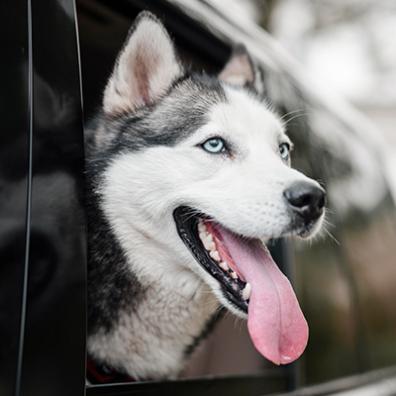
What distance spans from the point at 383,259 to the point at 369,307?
529 millimetres

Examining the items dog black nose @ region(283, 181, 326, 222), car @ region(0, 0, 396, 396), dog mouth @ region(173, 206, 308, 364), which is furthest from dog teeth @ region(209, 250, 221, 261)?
car @ region(0, 0, 396, 396)

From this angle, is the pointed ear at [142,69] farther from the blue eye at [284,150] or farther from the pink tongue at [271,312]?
the pink tongue at [271,312]

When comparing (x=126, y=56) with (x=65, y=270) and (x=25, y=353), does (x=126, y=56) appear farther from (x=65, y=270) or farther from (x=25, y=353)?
(x=25, y=353)

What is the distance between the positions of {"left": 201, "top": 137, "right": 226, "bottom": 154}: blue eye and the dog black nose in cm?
36

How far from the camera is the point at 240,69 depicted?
3021mm

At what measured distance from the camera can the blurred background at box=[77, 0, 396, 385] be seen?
2643 mm

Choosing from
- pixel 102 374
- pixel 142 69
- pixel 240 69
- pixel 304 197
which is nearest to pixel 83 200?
pixel 102 374

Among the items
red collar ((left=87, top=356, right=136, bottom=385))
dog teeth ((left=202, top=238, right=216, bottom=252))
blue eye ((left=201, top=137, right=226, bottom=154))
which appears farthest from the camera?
blue eye ((left=201, top=137, right=226, bottom=154))

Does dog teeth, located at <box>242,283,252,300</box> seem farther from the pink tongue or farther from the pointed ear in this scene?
the pointed ear

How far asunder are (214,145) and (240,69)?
0.64 meters

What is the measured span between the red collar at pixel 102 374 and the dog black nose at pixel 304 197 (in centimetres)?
75

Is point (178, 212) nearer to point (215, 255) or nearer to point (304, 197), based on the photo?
point (215, 255)

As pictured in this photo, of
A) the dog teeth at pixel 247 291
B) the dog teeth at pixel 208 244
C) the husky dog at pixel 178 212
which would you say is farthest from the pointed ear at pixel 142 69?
the dog teeth at pixel 247 291

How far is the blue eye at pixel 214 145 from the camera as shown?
2.49 meters
